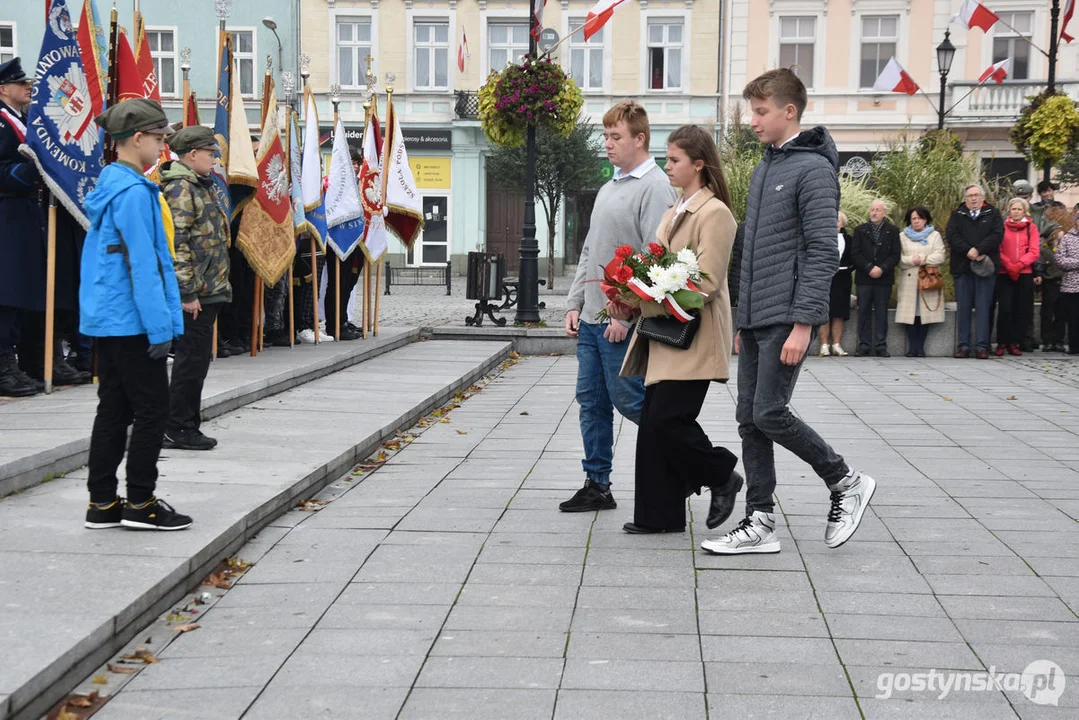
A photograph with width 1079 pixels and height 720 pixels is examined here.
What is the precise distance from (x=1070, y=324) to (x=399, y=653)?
14.3 metres

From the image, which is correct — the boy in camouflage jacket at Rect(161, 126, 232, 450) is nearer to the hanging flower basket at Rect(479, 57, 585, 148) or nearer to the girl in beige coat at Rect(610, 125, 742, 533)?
the girl in beige coat at Rect(610, 125, 742, 533)

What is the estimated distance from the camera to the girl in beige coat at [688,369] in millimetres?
5801

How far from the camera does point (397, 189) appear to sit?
16.1 m

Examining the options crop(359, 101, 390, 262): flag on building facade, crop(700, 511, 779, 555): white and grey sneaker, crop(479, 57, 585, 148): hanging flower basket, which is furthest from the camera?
crop(479, 57, 585, 148): hanging flower basket

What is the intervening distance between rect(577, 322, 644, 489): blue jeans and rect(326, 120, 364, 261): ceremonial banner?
852 centimetres

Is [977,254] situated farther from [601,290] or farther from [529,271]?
[601,290]

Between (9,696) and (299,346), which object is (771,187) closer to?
(9,696)

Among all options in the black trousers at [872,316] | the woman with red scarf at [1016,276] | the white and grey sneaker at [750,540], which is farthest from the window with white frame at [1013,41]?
the white and grey sneaker at [750,540]

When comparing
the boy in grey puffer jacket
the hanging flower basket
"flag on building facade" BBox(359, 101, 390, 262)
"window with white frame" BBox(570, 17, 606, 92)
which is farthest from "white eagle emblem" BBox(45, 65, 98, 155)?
"window with white frame" BBox(570, 17, 606, 92)

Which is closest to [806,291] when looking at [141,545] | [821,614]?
[821,614]

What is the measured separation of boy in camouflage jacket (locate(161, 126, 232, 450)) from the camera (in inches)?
305

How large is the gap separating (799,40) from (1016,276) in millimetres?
25048

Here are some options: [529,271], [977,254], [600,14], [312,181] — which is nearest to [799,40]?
[600,14]

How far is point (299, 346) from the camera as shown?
46.4 feet
